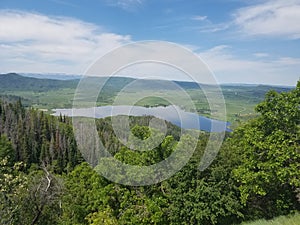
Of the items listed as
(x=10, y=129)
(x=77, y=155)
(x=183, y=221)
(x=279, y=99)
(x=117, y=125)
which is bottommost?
(x=77, y=155)

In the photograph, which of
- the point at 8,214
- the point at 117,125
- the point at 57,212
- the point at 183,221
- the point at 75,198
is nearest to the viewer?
the point at 8,214

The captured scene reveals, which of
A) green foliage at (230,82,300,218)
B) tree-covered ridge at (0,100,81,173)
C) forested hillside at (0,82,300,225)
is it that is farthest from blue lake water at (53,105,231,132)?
tree-covered ridge at (0,100,81,173)

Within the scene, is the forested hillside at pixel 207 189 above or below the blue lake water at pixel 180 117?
below

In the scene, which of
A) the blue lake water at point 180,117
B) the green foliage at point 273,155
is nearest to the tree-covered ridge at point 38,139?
the blue lake water at point 180,117

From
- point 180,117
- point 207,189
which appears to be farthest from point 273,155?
point 180,117

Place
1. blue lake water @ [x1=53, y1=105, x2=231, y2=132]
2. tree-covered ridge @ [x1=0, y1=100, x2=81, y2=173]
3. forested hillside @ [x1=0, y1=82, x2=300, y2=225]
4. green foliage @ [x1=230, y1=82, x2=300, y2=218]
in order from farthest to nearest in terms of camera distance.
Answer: tree-covered ridge @ [x1=0, y1=100, x2=81, y2=173] < blue lake water @ [x1=53, y1=105, x2=231, y2=132] < forested hillside @ [x1=0, y1=82, x2=300, y2=225] < green foliage @ [x1=230, y1=82, x2=300, y2=218]

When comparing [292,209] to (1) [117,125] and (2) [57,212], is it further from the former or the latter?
(2) [57,212]

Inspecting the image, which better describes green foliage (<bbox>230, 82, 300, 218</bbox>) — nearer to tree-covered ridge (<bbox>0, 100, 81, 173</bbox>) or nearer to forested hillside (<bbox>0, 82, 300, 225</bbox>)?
forested hillside (<bbox>0, 82, 300, 225</bbox>)

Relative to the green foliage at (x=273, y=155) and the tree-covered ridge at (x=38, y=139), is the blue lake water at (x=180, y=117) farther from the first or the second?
the tree-covered ridge at (x=38, y=139)

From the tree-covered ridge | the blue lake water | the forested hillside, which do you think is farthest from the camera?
the tree-covered ridge

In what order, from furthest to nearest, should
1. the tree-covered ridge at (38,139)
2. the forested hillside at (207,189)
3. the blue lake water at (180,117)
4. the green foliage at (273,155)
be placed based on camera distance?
1. the tree-covered ridge at (38,139)
2. the blue lake water at (180,117)
3. the forested hillside at (207,189)
4. the green foliage at (273,155)

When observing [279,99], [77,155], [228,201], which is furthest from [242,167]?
[77,155]
